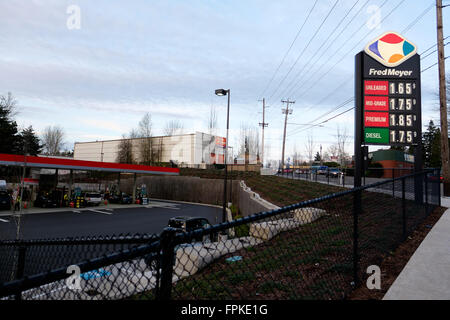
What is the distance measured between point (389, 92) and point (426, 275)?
943cm

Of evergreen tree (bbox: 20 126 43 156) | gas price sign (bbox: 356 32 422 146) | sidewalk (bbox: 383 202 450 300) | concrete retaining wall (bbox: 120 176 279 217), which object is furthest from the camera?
concrete retaining wall (bbox: 120 176 279 217)

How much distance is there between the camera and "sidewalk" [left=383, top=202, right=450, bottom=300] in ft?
12.1

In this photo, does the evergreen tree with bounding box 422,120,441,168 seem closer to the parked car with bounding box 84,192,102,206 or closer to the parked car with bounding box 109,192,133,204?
the parked car with bounding box 109,192,133,204

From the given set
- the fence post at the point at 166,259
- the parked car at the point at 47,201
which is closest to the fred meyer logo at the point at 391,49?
the fence post at the point at 166,259

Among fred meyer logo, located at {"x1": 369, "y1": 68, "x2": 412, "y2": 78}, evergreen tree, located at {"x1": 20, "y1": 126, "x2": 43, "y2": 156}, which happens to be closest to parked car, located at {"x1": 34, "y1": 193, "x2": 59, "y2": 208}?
evergreen tree, located at {"x1": 20, "y1": 126, "x2": 43, "y2": 156}

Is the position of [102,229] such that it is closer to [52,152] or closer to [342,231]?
[342,231]

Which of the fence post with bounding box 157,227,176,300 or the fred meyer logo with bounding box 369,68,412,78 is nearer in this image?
the fence post with bounding box 157,227,176,300

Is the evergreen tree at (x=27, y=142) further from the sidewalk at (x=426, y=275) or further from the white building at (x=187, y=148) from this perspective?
the white building at (x=187, y=148)

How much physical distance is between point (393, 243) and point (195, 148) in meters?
69.5

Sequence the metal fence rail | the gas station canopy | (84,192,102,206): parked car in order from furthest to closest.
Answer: (84,192,102,206): parked car < the gas station canopy < the metal fence rail

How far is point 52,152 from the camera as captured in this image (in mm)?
83938

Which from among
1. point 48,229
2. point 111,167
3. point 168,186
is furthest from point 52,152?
point 48,229

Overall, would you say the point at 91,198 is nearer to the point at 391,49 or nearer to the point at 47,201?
the point at 47,201
